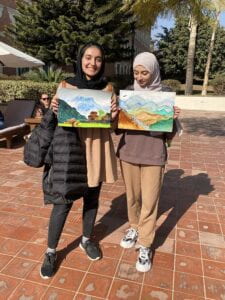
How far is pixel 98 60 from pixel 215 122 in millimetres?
10355

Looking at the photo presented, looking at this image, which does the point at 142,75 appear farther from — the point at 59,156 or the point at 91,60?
the point at 59,156

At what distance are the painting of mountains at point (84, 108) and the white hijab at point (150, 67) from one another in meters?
0.31

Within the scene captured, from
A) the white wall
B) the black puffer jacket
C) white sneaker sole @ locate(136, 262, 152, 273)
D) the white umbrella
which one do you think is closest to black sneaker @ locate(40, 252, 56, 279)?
the black puffer jacket

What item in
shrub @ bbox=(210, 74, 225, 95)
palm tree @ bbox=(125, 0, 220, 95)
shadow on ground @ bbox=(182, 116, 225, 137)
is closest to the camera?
shadow on ground @ bbox=(182, 116, 225, 137)

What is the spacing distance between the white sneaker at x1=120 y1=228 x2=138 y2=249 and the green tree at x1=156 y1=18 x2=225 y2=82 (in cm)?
3148

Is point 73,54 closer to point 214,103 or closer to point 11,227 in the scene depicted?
point 214,103

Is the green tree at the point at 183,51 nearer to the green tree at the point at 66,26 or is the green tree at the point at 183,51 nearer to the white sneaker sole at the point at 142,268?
the green tree at the point at 66,26

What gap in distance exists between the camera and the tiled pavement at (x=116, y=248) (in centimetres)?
254

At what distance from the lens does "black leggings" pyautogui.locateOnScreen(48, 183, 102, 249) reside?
2578 millimetres

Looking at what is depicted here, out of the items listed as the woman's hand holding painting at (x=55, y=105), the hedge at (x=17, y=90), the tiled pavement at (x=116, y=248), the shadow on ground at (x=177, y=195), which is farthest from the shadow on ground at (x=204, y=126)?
the woman's hand holding painting at (x=55, y=105)

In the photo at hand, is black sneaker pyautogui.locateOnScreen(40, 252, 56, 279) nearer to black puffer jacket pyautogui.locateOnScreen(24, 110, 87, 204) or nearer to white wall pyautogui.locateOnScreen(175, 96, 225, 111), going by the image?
black puffer jacket pyautogui.locateOnScreen(24, 110, 87, 204)

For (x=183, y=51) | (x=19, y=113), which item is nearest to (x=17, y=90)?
(x=19, y=113)

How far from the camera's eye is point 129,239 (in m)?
3.15

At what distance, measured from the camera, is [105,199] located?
4.30m
